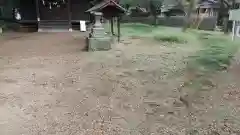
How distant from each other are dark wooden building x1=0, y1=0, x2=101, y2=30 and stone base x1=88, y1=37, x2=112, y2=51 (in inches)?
281

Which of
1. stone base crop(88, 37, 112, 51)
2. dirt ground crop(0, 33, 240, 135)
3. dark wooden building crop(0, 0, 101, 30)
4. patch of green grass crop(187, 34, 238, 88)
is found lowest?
dirt ground crop(0, 33, 240, 135)

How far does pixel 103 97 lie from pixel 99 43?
4540mm

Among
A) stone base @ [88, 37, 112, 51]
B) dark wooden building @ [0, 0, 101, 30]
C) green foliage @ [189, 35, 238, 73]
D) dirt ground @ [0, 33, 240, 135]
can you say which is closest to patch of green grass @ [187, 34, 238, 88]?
green foliage @ [189, 35, 238, 73]

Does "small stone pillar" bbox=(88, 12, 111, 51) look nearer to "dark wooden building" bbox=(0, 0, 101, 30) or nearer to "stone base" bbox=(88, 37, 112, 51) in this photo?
"stone base" bbox=(88, 37, 112, 51)

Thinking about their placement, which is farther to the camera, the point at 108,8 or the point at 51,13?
the point at 51,13

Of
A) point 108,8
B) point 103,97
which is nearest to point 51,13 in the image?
point 108,8

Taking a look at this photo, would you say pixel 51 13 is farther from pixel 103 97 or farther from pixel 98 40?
pixel 103 97

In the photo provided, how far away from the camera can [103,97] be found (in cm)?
563

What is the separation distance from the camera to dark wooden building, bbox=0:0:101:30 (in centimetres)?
1688

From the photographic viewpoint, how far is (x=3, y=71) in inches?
312

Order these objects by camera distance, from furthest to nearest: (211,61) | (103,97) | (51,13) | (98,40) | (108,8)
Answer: (51,13) < (108,8) < (98,40) < (103,97) < (211,61)

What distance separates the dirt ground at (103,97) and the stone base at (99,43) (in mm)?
695

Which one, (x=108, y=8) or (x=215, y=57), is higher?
(x=108, y=8)

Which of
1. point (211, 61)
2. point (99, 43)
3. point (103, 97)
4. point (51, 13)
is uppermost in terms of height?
point (51, 13)
